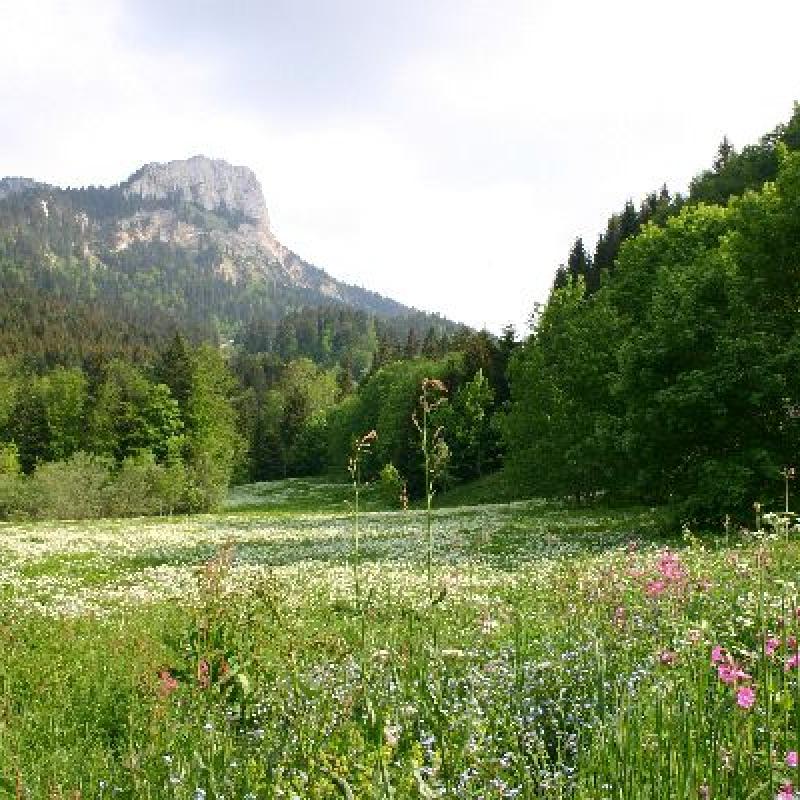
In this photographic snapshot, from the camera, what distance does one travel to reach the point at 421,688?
20.2 feet

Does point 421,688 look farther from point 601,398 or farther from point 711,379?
point 601,398

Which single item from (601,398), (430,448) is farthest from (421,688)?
(601,398)

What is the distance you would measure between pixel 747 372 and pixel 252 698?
1895cm

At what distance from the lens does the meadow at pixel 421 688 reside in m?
4.02

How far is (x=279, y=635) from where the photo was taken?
350 inches

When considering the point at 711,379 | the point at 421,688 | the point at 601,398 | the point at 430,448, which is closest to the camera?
the point at 430,448

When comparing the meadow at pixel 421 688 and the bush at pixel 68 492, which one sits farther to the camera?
the bush at pixel 68 492

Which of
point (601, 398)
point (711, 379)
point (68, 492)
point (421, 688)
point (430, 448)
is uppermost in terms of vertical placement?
point (601, 398)

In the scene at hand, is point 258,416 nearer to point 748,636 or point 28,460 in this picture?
point 28,460

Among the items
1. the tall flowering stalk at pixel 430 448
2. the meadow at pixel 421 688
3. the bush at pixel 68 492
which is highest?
the tall flowering stalk at pixel 430 448

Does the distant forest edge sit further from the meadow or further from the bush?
the meadow

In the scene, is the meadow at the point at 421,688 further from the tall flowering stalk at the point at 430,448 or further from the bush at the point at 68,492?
the bush at the point at 68,492

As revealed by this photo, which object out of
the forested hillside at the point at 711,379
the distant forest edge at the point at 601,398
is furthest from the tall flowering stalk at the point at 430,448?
the forested hillside at the point at 711,379

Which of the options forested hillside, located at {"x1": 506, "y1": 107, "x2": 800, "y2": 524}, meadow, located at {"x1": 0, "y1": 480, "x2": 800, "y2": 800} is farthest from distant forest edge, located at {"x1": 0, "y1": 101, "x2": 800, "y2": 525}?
meadow, located at {"x1": 0, "y1": 480, "x2": 800, "y2": 800}
